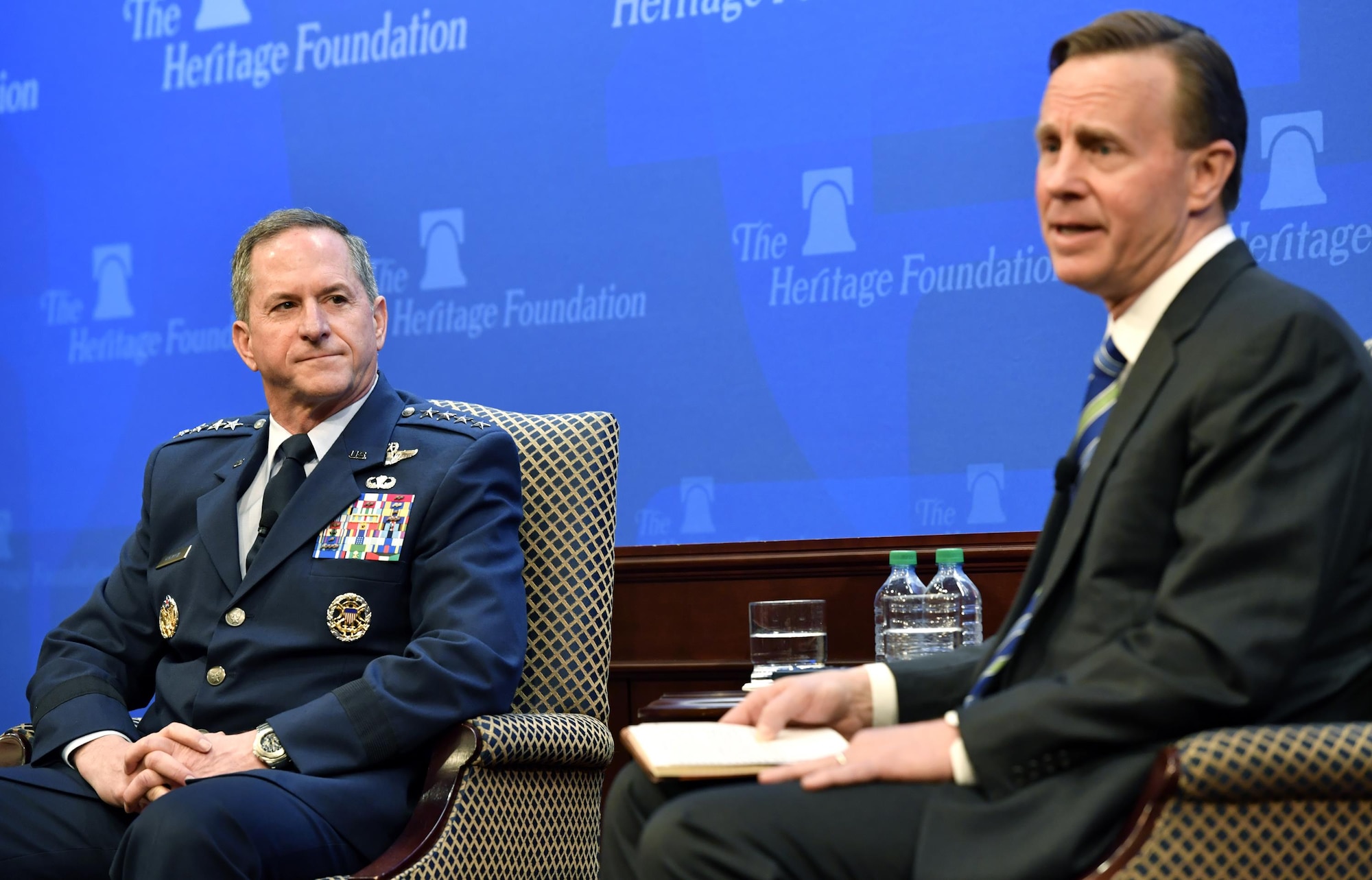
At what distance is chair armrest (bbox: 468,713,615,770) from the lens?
2.30m

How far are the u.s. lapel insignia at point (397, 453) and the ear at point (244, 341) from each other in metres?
0.37

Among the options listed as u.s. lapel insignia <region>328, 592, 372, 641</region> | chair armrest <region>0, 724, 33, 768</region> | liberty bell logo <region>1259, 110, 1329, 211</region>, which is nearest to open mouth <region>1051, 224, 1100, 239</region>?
u.s. lapel insignia <region>328, 592, 372, 641</region>

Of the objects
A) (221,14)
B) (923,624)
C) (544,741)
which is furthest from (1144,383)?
(221,14)

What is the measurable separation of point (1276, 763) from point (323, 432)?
1.91 meters

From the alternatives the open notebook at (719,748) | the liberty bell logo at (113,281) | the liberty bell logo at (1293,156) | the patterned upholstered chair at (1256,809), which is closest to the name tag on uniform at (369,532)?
the open notebook at (719,748)

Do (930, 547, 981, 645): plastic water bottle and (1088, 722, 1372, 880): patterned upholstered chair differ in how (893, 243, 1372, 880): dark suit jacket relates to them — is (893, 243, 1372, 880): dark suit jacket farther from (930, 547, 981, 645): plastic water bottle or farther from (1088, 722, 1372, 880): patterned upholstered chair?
(930, 547, 981, 645): plastic water bottle

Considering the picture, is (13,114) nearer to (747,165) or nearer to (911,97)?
(747,165)

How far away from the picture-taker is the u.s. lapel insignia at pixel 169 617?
268cm

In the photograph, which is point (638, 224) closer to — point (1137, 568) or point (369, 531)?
point (369, 531)

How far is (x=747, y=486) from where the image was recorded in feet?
11.6

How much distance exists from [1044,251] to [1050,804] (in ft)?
6.59

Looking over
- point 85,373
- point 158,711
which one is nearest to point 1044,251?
point 158,711

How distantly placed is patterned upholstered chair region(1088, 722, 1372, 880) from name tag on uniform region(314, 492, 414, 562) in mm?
1503

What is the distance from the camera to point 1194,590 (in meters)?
1.46
